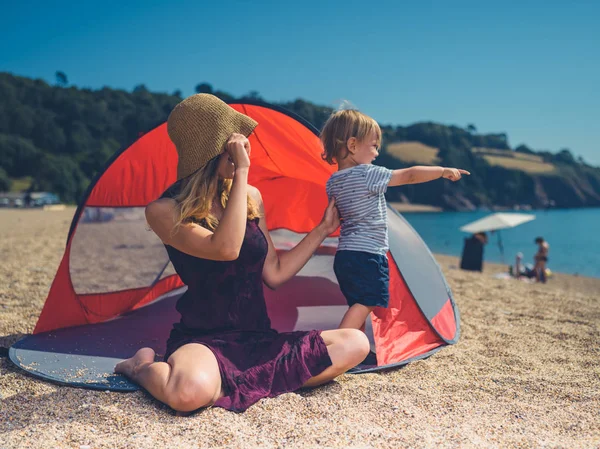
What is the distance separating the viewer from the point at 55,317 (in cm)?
393

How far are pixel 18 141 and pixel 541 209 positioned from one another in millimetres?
73878

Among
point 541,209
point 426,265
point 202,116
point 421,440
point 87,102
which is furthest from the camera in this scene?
point 541,209

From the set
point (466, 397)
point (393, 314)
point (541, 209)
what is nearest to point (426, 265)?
point (393, 314)

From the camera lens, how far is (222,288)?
8.89 ft

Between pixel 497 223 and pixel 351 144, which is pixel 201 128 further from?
pixel 497 223

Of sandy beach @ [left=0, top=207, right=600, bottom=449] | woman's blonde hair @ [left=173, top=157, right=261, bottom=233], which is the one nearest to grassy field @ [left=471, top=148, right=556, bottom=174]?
sandy beach @ [left=0, top=207, right=600, bottom=449]

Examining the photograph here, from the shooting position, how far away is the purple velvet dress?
263cm

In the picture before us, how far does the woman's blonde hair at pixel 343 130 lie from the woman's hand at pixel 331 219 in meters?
0.30

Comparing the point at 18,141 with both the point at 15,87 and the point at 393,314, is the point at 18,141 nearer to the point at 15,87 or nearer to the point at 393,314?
the point at 15,87

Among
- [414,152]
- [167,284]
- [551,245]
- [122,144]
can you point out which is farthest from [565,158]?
[167,284]

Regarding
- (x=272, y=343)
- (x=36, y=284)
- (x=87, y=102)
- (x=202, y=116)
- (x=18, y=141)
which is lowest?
(x=36, y=284)

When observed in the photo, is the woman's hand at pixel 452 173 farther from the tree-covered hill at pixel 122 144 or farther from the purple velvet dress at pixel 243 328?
the tree-covered hill at pixel 122 144

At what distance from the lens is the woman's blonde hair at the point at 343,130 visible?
10.3 ft

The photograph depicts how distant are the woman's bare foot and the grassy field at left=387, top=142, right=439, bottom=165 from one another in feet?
234
